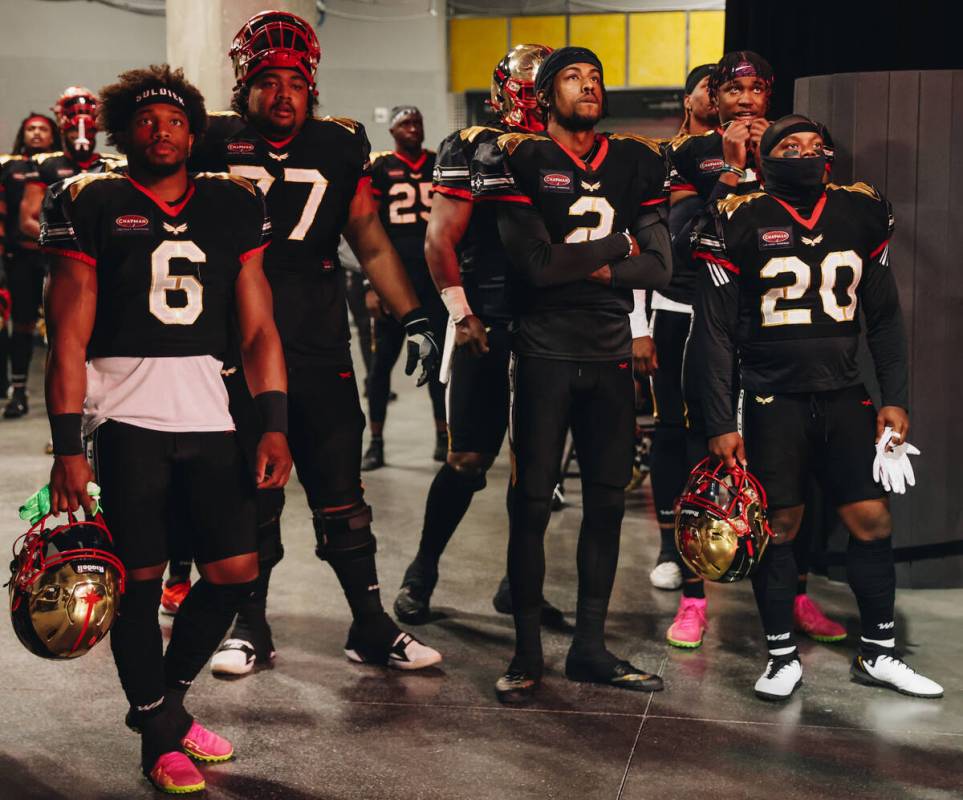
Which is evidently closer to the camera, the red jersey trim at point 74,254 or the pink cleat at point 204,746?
the red jersey trim at point 74,254

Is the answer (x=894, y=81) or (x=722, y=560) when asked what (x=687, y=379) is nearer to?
(x=722, y=560)

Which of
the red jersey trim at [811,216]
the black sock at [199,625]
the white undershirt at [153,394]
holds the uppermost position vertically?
the red jersey trim at [811,216]

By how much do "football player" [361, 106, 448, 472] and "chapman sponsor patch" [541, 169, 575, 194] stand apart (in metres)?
3.61

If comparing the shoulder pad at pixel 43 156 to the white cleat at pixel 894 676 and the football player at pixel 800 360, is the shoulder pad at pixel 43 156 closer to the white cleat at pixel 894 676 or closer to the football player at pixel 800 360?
the football player at pixel 800 360

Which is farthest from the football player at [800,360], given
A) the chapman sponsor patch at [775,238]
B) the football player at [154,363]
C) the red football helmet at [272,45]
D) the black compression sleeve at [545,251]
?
the football player at [154,363]

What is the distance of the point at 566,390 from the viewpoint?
4.06 metres

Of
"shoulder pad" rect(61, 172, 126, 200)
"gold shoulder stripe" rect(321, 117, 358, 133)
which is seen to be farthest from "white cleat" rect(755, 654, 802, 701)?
"shoulder pad" rect(61, 172, 126, 200)

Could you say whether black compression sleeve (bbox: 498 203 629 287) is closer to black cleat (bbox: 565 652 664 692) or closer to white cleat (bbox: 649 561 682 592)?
black cleat (bbox: 565 652 664 692)

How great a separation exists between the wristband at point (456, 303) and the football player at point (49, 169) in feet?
8.89

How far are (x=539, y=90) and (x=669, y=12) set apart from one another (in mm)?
15150

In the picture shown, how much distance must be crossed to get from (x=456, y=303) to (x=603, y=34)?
49.5 feet

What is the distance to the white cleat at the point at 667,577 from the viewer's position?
5.25 m

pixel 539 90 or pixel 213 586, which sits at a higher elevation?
pixel 539 90

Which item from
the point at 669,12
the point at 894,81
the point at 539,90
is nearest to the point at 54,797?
the point at 539,90
